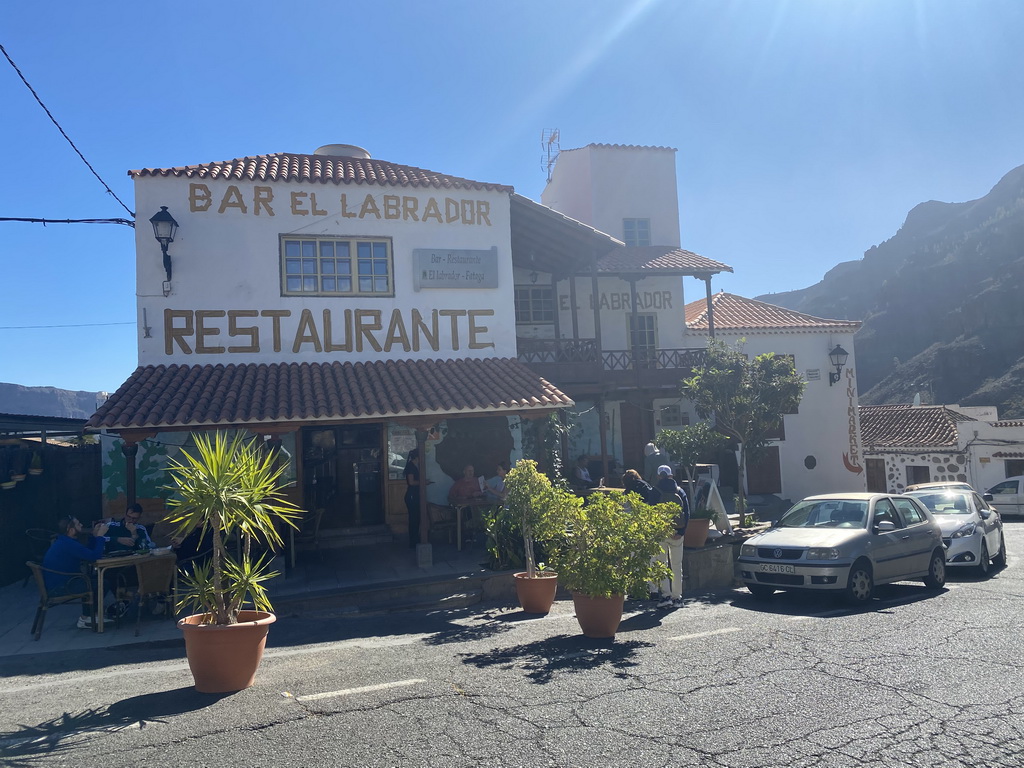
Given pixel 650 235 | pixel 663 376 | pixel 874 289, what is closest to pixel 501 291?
pixel 663 376

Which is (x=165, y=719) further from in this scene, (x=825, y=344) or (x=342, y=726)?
(x=825, y=344)

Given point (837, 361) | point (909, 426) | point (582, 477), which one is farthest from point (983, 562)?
point (909, 426)

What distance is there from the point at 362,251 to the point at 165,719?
939 cm

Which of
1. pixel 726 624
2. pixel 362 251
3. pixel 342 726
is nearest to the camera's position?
pixel 342 726

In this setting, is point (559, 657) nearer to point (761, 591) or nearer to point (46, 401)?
point (761, 591)

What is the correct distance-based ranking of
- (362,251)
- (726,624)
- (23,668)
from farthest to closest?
(362,251), (726,624), (23,668)

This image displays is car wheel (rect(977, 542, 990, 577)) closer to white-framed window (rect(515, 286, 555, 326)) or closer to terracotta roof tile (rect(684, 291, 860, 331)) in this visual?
white-framed window (rect(515, 286, 555, 326))

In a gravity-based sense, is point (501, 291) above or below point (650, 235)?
below

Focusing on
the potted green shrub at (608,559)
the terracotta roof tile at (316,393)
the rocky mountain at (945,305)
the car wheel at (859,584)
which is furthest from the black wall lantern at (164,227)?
the rocky mountain at (945,305)

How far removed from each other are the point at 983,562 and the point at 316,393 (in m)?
10.6

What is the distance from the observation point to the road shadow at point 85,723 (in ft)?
15.4

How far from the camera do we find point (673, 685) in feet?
19.1

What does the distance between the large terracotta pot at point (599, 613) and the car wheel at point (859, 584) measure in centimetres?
350

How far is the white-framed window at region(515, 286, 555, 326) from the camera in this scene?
18.9 metres
